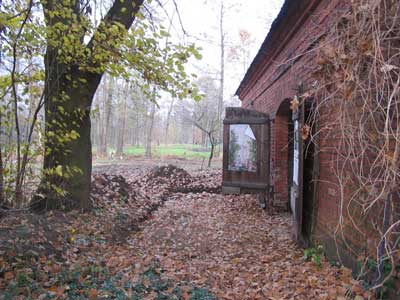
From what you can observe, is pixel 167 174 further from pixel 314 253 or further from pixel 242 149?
pixel 314 253

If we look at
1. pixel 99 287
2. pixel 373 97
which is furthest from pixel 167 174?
pixel 373 97

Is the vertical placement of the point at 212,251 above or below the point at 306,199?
below

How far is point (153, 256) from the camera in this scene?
518 cm

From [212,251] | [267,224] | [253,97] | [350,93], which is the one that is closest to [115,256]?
[212,251]

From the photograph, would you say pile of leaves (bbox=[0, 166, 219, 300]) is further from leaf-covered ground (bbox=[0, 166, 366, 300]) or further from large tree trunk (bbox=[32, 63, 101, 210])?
large tree trunk (bbox=[32, 63, 101, 210])

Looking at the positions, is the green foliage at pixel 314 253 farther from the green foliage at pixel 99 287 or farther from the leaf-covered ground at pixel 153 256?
the green foliage at pixel 99 287

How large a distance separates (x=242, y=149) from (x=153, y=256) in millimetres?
3707

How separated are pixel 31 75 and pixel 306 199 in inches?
190

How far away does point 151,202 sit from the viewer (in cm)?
905

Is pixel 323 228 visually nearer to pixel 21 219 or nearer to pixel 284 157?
pixel 284 157

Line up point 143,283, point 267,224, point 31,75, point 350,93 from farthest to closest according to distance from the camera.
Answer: point 267,224 → point 31,75 → point 143,283 → point 350,93

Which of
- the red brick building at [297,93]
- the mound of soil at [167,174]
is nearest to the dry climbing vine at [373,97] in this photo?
the red brick building at [297,93]

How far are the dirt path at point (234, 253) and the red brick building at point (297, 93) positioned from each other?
0.53m

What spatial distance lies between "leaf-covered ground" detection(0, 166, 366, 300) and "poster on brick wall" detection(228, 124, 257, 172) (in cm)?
121
